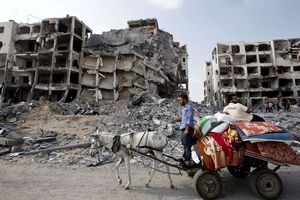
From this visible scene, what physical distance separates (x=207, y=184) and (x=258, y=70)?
49334mm

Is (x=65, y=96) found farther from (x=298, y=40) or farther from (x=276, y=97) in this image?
(x=298, y=40)

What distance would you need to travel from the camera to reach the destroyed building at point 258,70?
49.3 m

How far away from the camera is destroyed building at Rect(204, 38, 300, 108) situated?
49312 millimetres

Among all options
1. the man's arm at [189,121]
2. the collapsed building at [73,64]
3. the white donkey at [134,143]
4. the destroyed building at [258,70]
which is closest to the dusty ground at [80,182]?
the white donkey at [134,143]

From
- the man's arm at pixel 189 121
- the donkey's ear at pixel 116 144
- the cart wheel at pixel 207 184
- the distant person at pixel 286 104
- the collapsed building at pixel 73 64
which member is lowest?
the cart wheel at pixel 207 184

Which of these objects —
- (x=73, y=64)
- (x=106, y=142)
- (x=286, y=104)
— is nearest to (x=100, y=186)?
(x=106, y=142)

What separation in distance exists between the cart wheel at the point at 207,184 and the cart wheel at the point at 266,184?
2.71 ft

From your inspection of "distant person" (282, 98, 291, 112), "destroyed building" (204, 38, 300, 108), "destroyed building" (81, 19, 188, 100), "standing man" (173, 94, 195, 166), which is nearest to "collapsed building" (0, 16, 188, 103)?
"destroyed building" (81, 19, 188, 100)

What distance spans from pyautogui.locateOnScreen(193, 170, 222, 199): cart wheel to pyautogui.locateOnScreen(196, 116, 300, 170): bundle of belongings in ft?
0.66

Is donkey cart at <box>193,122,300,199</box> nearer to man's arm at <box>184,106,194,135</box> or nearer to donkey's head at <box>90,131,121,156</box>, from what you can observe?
man's arm at <box>184,106,194,135</box>

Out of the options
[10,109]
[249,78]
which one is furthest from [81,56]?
[249,78]

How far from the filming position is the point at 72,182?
291 inches

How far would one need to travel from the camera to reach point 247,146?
5891 mm

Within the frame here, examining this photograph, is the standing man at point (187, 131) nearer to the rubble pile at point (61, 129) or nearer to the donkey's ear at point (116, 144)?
the donkey's ear at point (116, 144)
